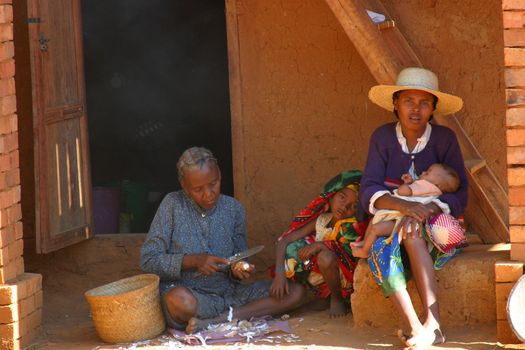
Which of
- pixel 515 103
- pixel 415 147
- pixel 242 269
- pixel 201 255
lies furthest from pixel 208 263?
pixel 515 103

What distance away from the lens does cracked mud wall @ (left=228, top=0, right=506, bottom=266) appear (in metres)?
7.31

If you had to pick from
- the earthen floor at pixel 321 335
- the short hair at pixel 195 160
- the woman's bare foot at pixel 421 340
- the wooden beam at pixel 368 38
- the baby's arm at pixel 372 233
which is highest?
the wooden beam at pixel 368 38

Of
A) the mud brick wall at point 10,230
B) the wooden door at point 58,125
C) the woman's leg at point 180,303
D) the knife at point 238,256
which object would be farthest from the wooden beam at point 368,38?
the wooden door at point 58,125

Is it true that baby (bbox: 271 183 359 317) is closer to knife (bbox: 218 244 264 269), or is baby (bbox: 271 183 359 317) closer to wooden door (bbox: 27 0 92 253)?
knife (bbox: 218 244 264 269)

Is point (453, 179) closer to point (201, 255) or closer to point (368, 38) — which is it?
point (368, 38)

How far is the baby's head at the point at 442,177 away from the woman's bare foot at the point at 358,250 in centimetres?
52

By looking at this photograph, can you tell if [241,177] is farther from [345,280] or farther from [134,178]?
[134,178]

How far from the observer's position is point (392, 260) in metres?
5.86

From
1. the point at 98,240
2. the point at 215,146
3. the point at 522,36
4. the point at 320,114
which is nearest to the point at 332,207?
the point at 320,114

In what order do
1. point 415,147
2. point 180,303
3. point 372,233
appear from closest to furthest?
point 372,233, point 415,147, point 180,303

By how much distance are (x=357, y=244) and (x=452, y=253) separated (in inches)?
21.6

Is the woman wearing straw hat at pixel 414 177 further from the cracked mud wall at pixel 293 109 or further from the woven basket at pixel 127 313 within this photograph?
the woven basket at pixel 127 313

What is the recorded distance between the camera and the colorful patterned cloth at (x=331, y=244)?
6629mm

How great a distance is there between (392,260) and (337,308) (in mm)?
904
